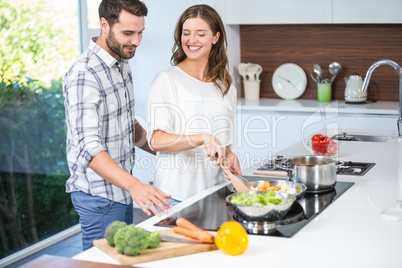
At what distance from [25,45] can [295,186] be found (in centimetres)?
254

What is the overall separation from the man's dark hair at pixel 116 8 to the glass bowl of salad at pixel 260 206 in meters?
0.88

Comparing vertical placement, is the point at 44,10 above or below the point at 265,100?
above

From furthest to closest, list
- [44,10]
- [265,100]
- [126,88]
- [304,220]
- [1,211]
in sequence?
[265,100]
[44,10]
[1,211]
[126,88]
[304,220]

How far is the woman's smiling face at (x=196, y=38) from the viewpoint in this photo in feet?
8.26

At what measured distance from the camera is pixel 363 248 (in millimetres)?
1659

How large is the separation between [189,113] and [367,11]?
8.29ft

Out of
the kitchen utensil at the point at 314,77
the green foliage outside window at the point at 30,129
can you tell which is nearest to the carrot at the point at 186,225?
the green foliage outside window at the point at 30,129

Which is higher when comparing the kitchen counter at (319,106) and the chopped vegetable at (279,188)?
the kitchen counter at (319,106)

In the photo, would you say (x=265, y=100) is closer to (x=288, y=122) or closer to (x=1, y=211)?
(x=288, y=122)

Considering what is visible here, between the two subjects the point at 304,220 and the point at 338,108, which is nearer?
the point at 304,220

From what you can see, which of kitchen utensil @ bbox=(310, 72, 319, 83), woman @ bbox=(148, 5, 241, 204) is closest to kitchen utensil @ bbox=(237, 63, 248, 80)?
kitchen utensil @ bbox=(310, 72, 319, 83)

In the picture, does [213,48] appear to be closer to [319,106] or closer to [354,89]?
[319,106]

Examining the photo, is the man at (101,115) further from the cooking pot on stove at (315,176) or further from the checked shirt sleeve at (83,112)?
the cooking pot on stove at (315,176)

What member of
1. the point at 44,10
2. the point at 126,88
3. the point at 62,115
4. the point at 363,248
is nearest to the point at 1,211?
the point at 62,115
